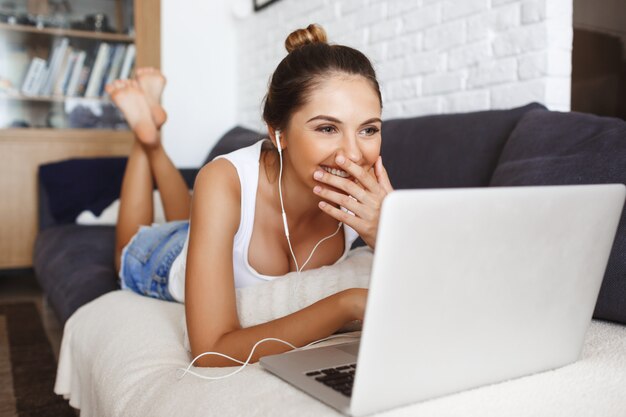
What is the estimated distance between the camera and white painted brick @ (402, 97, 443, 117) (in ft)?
7.23

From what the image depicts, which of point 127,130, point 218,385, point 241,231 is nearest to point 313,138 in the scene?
point 241,231

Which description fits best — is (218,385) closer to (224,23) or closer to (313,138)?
(313,138)

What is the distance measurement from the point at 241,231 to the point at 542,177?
627 millimetres

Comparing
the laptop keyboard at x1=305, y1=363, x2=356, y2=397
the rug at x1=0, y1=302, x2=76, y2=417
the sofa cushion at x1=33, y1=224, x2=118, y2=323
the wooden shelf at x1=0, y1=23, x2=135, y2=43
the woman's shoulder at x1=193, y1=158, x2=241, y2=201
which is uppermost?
the wooden shelf at x1=0, y1=23, x2=135, y2=43

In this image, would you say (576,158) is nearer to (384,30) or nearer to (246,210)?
(246,210)

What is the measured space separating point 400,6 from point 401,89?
0.31 metres

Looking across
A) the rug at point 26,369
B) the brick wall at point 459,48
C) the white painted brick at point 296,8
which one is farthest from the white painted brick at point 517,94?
the rug at point 26,369

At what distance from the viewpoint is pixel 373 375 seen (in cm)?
64

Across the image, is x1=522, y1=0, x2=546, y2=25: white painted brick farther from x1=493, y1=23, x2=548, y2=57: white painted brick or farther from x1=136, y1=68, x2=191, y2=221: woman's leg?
x1=136, y1=68, x2=191, y2=221: woman's leg

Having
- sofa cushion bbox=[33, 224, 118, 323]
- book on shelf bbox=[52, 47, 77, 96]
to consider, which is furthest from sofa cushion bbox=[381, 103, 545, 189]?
book on shelf bbox=[52, 47, 77, 96]

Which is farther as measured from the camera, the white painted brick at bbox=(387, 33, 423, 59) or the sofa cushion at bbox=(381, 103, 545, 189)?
the white painted brick at bbox=(387, 33, 423, 59)

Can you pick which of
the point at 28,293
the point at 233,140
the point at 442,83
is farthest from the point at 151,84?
the point at 28,293

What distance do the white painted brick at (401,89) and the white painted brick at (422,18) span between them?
0.19 metres

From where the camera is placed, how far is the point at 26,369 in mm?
2020
